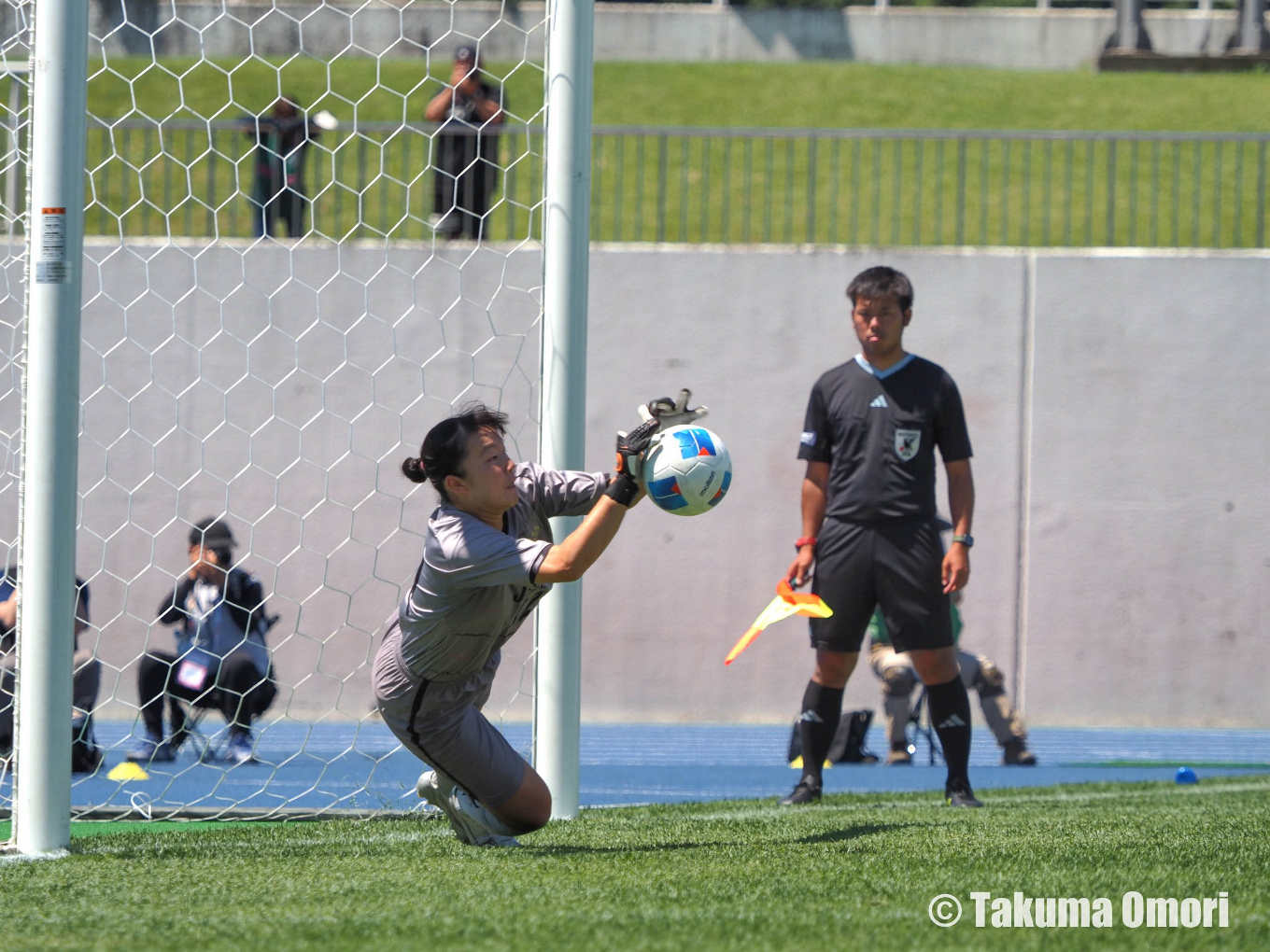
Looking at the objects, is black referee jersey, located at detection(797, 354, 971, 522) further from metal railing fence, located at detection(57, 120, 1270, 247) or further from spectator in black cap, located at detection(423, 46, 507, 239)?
metal railing fence, located at detection(57, 120, 1270, 247)

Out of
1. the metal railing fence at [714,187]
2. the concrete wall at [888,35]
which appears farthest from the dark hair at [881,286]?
the concrete wall at [888,35]

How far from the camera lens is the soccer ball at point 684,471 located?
3701 mm

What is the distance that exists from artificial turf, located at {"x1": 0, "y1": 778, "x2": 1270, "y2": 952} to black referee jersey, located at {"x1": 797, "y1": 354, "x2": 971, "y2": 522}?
1.14m

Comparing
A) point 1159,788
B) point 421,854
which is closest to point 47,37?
point 421,854

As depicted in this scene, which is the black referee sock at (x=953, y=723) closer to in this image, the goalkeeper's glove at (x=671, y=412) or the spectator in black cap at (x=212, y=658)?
the goalkeeper's glove at (x=671, y=412)

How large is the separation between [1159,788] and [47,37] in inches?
216

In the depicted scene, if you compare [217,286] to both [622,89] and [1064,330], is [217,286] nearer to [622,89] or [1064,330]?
[1064,330]

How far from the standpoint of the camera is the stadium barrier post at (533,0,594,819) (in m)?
4.89

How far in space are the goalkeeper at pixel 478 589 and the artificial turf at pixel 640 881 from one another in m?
0.19

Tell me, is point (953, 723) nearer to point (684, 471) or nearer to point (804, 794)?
point (804, 794)

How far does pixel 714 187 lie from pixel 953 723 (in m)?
9.55

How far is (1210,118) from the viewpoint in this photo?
2209cm

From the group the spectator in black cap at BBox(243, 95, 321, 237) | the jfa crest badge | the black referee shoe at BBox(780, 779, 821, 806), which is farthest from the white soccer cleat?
the spectator in black cap at BBox(243, 95, 321, 237)

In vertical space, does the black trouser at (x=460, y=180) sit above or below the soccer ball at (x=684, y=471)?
above
